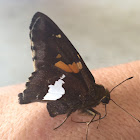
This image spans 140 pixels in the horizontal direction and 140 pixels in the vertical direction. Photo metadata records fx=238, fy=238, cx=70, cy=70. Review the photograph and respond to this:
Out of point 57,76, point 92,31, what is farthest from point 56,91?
point 92,31

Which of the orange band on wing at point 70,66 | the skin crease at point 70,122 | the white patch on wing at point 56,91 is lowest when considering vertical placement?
the skin crease at point 70,122

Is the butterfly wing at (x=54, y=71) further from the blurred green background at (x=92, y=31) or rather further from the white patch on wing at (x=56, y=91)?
the blurred green background at (x=92, y=31)

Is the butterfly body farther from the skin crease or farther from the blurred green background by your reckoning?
the blurred green background

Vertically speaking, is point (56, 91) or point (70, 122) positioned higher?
point (56, 91)

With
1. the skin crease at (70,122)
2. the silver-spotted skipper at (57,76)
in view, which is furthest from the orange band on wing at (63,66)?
the skin crease at (70,122)

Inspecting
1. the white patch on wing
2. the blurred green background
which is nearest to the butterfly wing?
the white patch on wing

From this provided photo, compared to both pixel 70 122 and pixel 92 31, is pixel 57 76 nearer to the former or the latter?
pixel 70 122
